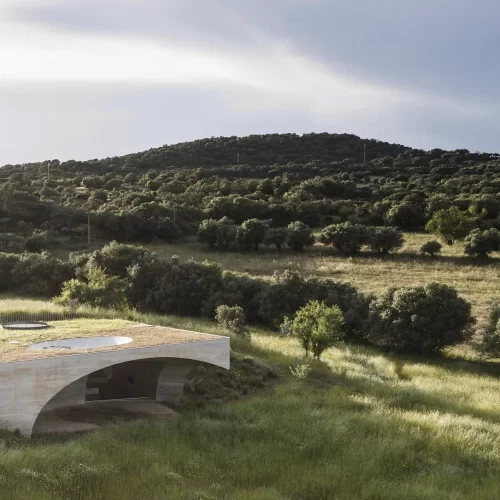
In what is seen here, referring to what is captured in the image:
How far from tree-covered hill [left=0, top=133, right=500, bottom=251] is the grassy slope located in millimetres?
43136

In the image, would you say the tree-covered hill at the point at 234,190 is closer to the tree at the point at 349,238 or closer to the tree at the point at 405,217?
the tree at the point at 405,217

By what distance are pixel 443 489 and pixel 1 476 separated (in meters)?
9.21

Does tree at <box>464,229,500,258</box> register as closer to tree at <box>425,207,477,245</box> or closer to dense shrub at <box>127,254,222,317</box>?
tree at <box>425,207,477,245</box>

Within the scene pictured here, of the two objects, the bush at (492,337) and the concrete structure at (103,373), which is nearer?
the concrete structure at (103,373)

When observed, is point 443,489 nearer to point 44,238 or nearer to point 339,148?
point 44,238

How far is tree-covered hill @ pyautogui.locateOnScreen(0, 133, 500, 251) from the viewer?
6512cm

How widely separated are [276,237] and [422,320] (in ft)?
92.5

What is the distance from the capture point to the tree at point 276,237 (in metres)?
60.7

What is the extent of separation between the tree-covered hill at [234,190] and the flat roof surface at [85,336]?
3680cm

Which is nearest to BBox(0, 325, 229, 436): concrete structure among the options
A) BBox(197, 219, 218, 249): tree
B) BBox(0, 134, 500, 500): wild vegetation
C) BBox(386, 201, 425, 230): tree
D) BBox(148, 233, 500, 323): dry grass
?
BBox(0, 134, 500, 500): wild vegetation

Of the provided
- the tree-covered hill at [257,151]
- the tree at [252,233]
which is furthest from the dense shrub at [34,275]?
the tree-covered hill at [257,151]

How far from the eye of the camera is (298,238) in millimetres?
59812

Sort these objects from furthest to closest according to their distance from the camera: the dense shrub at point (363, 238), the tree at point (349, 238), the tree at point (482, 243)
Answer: the tree at point (349, 238) < the dense shrub at point (363, 238) < the tree at point (482, 243)

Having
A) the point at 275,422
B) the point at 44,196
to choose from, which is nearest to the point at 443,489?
the point at 275,422
